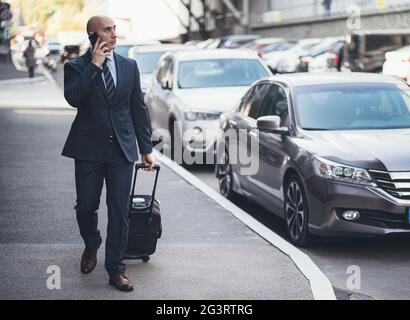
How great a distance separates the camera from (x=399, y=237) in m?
8.19

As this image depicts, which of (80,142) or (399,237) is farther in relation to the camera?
(399,237)

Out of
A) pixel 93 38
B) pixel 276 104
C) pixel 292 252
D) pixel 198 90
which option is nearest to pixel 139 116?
pixel 93 38

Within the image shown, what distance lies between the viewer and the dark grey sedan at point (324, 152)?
8.14m

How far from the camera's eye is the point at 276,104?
33.0 feet

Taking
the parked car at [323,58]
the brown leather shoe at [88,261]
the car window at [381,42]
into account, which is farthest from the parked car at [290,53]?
the brown leather shoe at [88,261]

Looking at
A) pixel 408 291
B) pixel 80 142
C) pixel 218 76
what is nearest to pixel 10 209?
pixel 80 142

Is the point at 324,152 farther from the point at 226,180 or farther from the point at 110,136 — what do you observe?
the point at 226,180

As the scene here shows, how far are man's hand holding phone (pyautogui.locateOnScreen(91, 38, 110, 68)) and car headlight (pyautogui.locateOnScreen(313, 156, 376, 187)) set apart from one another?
257cm

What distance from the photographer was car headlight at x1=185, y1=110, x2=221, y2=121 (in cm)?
1391

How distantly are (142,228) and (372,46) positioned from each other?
80.4 feet

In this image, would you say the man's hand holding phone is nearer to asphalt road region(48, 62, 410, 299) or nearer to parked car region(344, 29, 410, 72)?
asphalt road region(48, 62, 410, 299)

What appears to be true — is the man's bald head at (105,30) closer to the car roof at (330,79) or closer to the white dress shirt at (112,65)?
the white dress shirt at (112,65)

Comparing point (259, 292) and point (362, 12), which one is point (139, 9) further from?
point (259, 292)

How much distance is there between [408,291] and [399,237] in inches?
40.4
